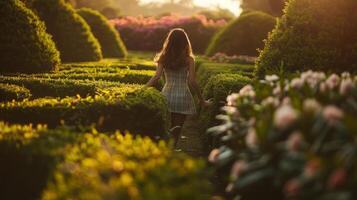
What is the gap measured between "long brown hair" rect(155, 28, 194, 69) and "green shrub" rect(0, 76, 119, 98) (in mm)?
1172

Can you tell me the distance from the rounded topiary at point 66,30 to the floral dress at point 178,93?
25.7 ft

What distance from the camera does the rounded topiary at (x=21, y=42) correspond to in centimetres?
1055

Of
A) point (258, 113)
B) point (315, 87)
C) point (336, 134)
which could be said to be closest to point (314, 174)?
point (336, 134)

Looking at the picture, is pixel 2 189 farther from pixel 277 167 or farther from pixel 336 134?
pixel 336 134

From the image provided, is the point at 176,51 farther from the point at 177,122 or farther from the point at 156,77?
the point at 177,122

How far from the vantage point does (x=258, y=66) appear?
338 inches

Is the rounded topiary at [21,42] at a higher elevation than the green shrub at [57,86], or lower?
higher

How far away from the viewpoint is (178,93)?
791 centimetres

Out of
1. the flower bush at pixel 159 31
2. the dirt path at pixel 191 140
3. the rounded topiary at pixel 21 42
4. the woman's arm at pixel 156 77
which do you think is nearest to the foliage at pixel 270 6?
the flower bush at pixel 159 31

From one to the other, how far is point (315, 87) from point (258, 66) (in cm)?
376

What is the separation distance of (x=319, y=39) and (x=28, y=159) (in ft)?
16.2

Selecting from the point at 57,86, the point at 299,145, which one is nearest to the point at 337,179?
the point at 299,145

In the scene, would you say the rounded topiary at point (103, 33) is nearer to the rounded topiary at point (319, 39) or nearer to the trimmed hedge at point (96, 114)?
the rounded topiary at point (319, 39)

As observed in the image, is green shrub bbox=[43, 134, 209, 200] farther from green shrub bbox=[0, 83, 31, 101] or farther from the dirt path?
the dirt path
